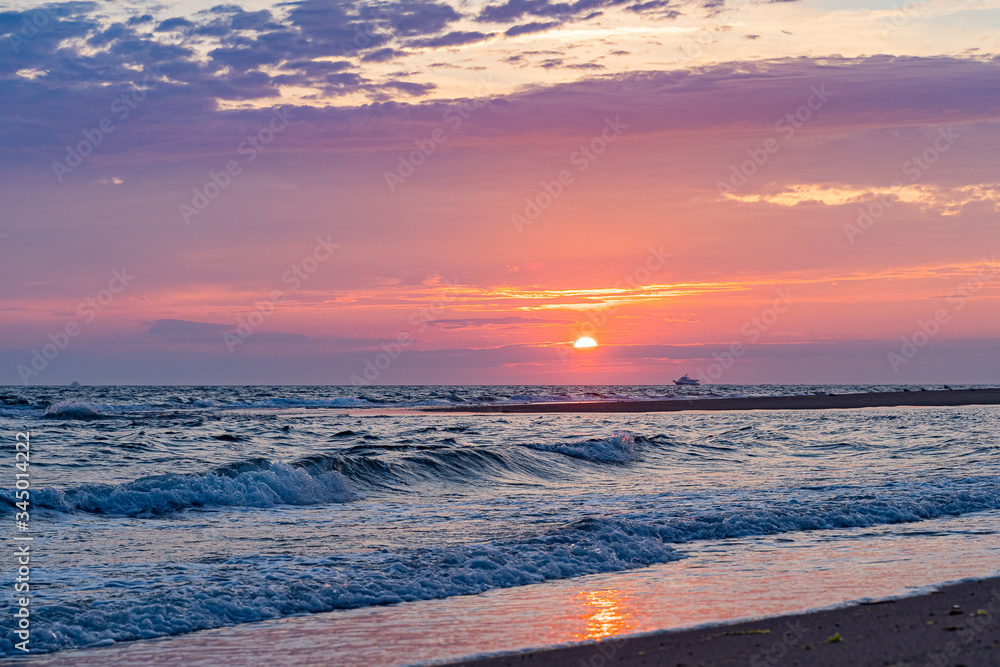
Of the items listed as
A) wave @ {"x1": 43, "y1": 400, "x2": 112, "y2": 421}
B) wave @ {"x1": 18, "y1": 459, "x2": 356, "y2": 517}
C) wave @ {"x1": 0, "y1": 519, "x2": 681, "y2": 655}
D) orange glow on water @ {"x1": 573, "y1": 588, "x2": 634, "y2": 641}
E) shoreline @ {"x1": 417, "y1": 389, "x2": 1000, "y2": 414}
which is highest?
wave @ {"x1": 43, "y1": 400, "x2": 112, "y2": 421}

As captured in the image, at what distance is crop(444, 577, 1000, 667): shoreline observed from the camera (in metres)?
6.04

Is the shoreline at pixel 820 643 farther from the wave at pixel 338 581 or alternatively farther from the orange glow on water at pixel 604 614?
the wave at pixel 338 581

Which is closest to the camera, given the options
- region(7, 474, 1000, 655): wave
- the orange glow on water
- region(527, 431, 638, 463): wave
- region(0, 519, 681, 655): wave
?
the orange glow on water

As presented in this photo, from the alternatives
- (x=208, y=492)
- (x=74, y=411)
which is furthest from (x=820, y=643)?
(x=74, y=411)

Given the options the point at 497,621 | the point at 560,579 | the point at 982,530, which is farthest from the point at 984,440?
the point at 497,621

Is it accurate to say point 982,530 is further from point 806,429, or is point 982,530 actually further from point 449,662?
point 806,429

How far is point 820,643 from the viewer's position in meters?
6.45

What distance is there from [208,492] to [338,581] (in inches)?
315

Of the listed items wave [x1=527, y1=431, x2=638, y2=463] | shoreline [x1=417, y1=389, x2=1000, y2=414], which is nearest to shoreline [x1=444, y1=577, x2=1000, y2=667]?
wave [x1=527, y1=431, x2=638, y2=463]

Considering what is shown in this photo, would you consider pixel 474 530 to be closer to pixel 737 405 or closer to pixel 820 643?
pixel 820 643

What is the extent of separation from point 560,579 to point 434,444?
52.5 ft

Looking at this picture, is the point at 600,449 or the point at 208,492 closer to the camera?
the point at 208,492

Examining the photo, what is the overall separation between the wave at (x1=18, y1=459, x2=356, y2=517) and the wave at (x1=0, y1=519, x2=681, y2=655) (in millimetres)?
5662

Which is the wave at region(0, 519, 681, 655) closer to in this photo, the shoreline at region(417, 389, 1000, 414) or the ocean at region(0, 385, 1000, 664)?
the ocean at region(0, 385, 1000, 664)
